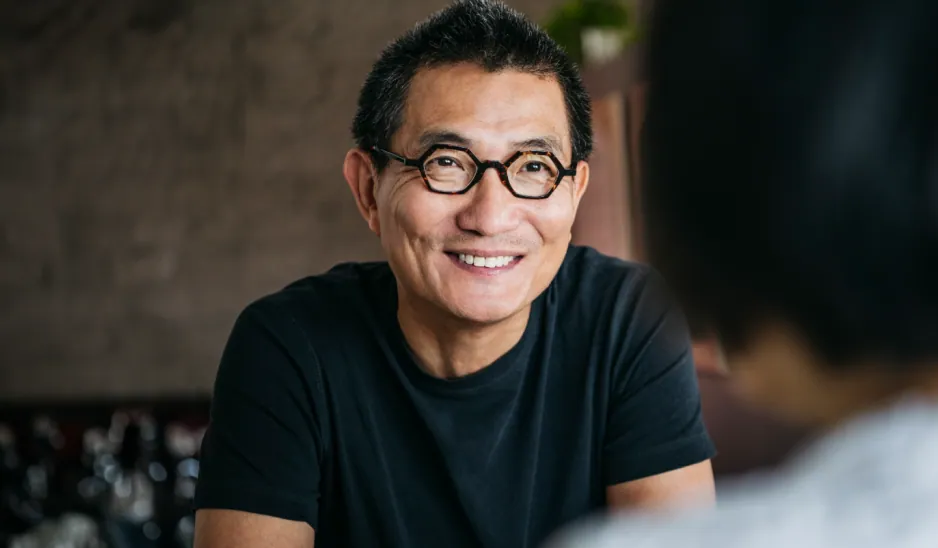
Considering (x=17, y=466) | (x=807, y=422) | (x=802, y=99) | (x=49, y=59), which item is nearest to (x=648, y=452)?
(x=807, y=422)

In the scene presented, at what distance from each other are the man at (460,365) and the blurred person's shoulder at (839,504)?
0.89 m

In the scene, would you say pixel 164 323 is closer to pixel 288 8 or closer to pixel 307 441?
pixel 288 8

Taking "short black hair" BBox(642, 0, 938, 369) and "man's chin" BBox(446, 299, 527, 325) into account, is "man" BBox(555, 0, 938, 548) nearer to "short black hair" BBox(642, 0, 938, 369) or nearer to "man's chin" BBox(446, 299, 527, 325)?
"short black hair" BBox(642, 0, 938, 369)

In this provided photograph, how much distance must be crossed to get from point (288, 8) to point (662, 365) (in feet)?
10.4

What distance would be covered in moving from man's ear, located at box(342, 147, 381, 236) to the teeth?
18 cm

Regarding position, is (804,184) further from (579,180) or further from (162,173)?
(162,173)

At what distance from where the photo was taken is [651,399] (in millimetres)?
1459

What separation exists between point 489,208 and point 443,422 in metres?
0.32

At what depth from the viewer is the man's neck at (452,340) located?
148 cm

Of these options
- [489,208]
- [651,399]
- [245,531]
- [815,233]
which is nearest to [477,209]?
[489,208]

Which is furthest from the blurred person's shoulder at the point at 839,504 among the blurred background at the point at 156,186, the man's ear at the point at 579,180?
the blurred background at the point at 156,186

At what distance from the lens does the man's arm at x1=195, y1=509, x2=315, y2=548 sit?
52.3 inches

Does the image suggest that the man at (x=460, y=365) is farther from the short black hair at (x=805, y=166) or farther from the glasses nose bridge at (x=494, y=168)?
the short black hair at (x=805, y=166)

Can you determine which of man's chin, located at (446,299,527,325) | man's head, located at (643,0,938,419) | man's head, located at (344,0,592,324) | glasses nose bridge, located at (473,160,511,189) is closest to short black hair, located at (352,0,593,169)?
man's head, located at (344,0,592,324)
